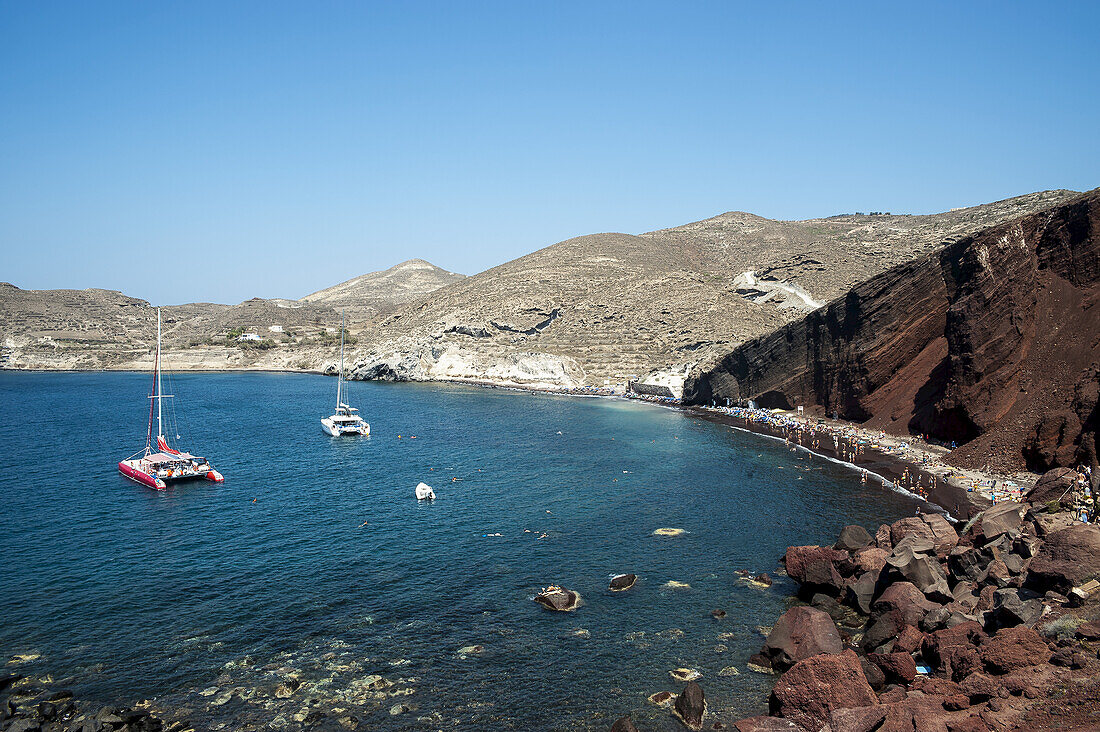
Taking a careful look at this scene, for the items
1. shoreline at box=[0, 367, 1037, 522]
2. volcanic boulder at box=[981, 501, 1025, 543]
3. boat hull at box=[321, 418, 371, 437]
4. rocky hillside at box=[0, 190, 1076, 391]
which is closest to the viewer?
volcanic boulder at box=[981, 501, 1025, 543]

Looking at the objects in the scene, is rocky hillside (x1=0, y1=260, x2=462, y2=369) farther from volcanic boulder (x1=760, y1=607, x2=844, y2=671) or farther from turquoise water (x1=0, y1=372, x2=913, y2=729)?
volcanic boulder (x1=760, y1=607, x2=844, y2=671)

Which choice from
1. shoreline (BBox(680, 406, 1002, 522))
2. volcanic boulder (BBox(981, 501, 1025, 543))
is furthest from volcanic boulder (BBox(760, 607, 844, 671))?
shoreline (BBox(680, 406, 1002, 522))

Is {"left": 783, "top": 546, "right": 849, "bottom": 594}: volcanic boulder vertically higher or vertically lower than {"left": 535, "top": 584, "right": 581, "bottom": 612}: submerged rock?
higher

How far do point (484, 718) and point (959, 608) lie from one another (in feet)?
55.2

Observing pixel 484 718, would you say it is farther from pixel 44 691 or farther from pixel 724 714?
pixel 44 691

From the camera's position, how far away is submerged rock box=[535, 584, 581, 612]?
86.8 feet

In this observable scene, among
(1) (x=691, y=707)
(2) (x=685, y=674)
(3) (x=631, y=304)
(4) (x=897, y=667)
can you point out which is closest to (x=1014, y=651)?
(4) (x=897, y=667)

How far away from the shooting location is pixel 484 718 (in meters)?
19.3

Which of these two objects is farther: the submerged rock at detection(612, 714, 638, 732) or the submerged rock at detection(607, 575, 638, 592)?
the submerged rock at detection(607, 575, 638, 592)

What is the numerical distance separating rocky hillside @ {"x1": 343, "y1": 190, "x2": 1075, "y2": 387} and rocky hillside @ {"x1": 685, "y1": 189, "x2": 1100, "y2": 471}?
4399 centimetres

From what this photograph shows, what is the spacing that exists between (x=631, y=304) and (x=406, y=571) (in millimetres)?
108468

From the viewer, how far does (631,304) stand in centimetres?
13412

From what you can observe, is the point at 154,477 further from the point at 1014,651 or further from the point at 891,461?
the point at 891,461

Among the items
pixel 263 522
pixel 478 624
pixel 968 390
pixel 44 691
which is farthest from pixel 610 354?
pixel 44 691
